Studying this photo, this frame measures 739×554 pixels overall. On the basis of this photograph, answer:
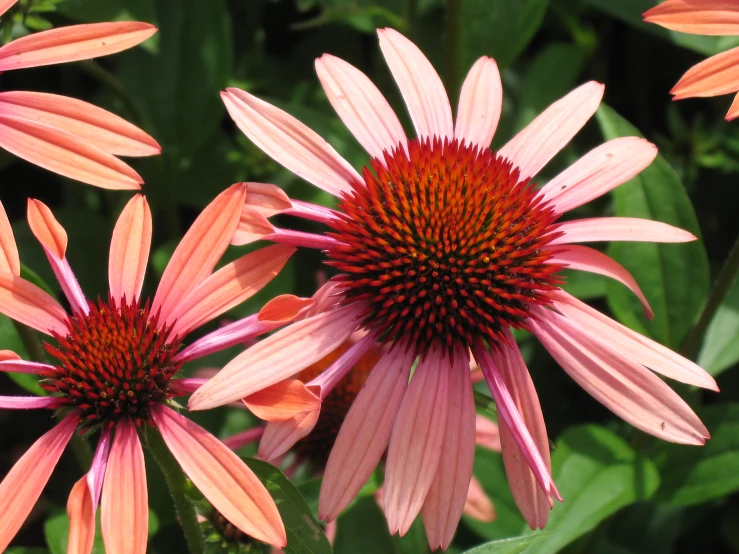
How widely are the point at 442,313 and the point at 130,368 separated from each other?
0.45 meters

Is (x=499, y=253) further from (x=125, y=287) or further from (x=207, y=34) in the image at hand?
(x=207, y=34)

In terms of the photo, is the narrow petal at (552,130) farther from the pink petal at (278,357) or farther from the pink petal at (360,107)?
the pink petal at (278,357)

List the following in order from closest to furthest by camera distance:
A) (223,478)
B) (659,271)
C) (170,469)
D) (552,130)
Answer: (223,478), (170,469), (552,130), (659,271)

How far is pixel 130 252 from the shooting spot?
53.1 inches

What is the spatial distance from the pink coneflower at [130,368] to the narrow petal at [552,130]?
461mm

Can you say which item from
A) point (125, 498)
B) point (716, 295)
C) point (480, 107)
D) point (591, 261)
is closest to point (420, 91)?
point (480, 107)

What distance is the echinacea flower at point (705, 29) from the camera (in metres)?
1.38

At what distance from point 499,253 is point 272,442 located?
44 centimetres

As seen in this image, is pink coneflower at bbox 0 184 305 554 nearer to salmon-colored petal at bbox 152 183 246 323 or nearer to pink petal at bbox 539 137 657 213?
salmon-colored petal at bbox 152 183 246 323

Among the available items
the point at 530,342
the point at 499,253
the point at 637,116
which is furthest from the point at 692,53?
the point at 499,253

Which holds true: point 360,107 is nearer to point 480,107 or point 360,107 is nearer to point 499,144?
point 480,107

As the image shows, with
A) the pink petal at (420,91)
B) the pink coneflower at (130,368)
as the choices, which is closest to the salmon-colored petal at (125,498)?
the pink coneflower at (130,368)

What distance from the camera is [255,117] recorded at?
1376 millimetres

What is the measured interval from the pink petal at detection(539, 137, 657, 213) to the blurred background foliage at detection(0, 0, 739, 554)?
267 millimetres
